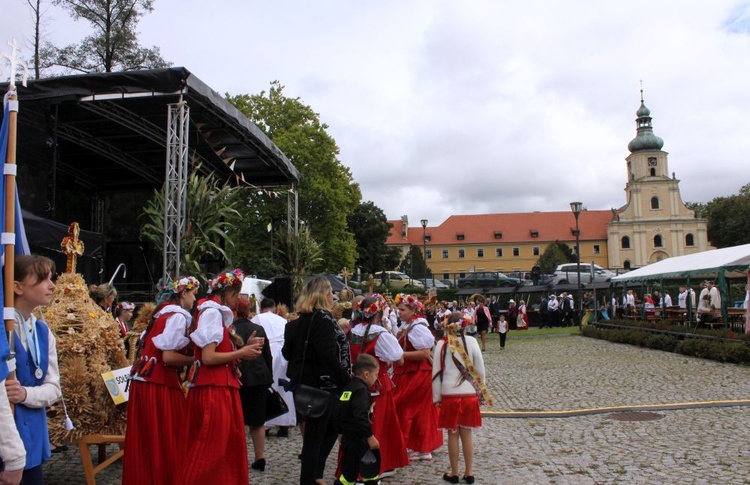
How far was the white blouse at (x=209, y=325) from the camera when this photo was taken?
4.83 metres

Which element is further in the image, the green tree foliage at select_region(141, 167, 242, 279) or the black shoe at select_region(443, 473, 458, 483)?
the green tree foliage at select_region(141, 167, 242, 279)

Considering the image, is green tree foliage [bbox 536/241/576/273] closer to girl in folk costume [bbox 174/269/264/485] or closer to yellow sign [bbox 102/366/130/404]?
yellow sign [bbox 102/366/130/404]

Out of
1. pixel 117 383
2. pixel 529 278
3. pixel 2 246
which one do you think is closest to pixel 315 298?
pixel 117 383

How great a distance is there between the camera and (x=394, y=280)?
55219mm

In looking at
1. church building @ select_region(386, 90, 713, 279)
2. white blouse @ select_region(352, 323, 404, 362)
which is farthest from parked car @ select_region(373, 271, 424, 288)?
white blouse @ select_region(352, 323, 404, 362)

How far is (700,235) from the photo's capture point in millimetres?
87312

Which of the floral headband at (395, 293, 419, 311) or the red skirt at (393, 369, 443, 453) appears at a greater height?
the floral headband at (395, 293, 419, 311)

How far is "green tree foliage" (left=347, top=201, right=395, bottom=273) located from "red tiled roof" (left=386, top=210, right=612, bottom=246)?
103 ft

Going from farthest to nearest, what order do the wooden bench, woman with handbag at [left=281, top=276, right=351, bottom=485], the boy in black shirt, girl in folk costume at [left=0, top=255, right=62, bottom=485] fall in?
the wooden bench → woman with handbag at [left=281, top=276, right=351, bottom=485] → the boy in black shirt → girl in folk costume at [left=0, top=255, right=62, bottom=485]

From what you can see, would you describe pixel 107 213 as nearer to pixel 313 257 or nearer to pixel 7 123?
pixel 313 257

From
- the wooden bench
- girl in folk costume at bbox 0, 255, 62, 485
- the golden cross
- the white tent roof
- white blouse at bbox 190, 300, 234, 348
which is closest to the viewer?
girl in folk costume at bbox 0, 255, 62, 485

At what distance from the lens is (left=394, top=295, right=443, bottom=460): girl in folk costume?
691 centimetres

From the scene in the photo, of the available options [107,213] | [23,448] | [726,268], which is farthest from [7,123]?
[107,213]

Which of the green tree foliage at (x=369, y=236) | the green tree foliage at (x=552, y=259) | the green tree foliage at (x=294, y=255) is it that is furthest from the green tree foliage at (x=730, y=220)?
the green tree foliage at (x=294, y=255)
